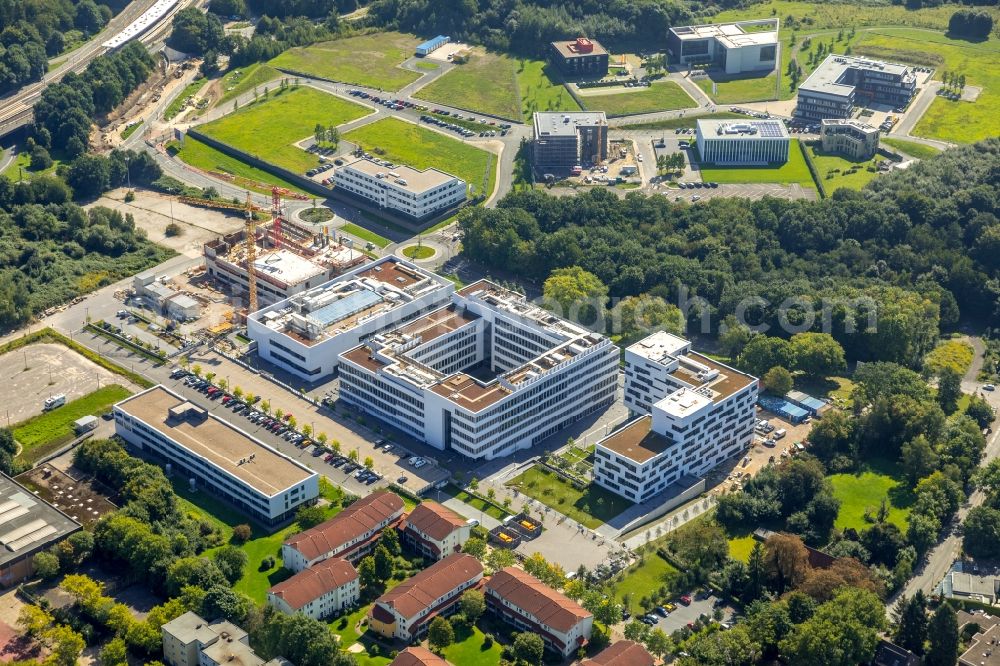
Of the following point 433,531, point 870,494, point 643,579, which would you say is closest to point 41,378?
point 433,531

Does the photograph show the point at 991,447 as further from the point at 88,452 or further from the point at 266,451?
the point at 88,452

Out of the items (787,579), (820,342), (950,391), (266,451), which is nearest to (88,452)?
(266,451)

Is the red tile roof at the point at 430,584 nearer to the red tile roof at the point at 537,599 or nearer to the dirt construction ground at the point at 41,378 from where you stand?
the red tile roof at the point at 537,599


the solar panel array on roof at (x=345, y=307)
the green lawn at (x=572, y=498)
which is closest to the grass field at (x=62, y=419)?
the solar panel array on roof at (x=345, y=307)

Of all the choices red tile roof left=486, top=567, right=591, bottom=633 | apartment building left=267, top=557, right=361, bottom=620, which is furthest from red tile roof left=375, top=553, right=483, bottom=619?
apartment building left=267, top=557, right=361, bottom=620

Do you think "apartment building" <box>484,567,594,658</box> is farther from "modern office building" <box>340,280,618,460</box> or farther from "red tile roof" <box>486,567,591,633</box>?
"modern office building" <box>340,280,618,460</box>
